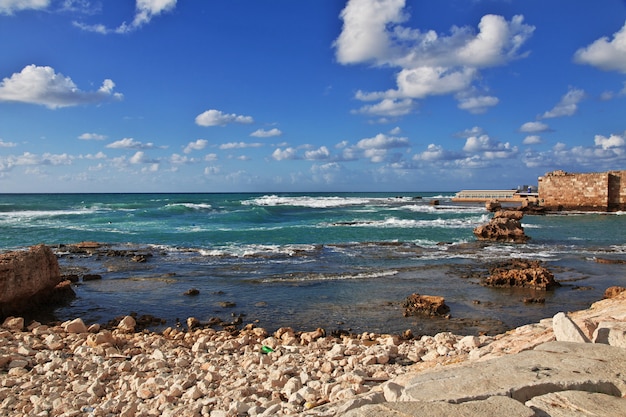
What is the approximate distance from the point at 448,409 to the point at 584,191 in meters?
44.6

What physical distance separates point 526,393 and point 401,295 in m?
8.42

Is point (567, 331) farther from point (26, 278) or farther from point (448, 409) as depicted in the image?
point (26, 278)

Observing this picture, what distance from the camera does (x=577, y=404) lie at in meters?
3.35

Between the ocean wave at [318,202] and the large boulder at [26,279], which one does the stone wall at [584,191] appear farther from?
the large boulder at [26,279]

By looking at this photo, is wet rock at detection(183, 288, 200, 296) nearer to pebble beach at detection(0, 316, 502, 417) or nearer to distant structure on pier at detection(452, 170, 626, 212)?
pebble beach at detection(0, 316, 502, 417)

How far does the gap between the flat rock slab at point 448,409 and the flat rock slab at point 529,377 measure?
0.15 metres

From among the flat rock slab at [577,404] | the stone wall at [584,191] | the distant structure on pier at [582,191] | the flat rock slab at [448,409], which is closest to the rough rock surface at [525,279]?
the flat rock slab at [577,404]

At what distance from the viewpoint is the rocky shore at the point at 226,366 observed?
16.1 feet

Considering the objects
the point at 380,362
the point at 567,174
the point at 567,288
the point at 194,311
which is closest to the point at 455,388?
the point at 380,362

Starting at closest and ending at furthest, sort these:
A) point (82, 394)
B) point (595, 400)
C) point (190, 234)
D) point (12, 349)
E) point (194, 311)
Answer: point (595, 400) < point (82, 394) < point (12, 349) < point (194, 311) < point (190, 234)

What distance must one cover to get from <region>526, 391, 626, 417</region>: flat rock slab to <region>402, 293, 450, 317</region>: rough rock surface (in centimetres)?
657

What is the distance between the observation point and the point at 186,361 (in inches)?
263

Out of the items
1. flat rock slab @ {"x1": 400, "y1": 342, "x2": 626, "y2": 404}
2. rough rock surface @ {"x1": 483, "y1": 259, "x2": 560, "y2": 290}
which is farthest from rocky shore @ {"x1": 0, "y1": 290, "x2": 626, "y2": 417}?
rough rock surface @ {"x1": 483, "y1": 259, "x2": 560, "y2": 290}

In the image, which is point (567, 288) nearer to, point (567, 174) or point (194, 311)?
point (194, 311)
